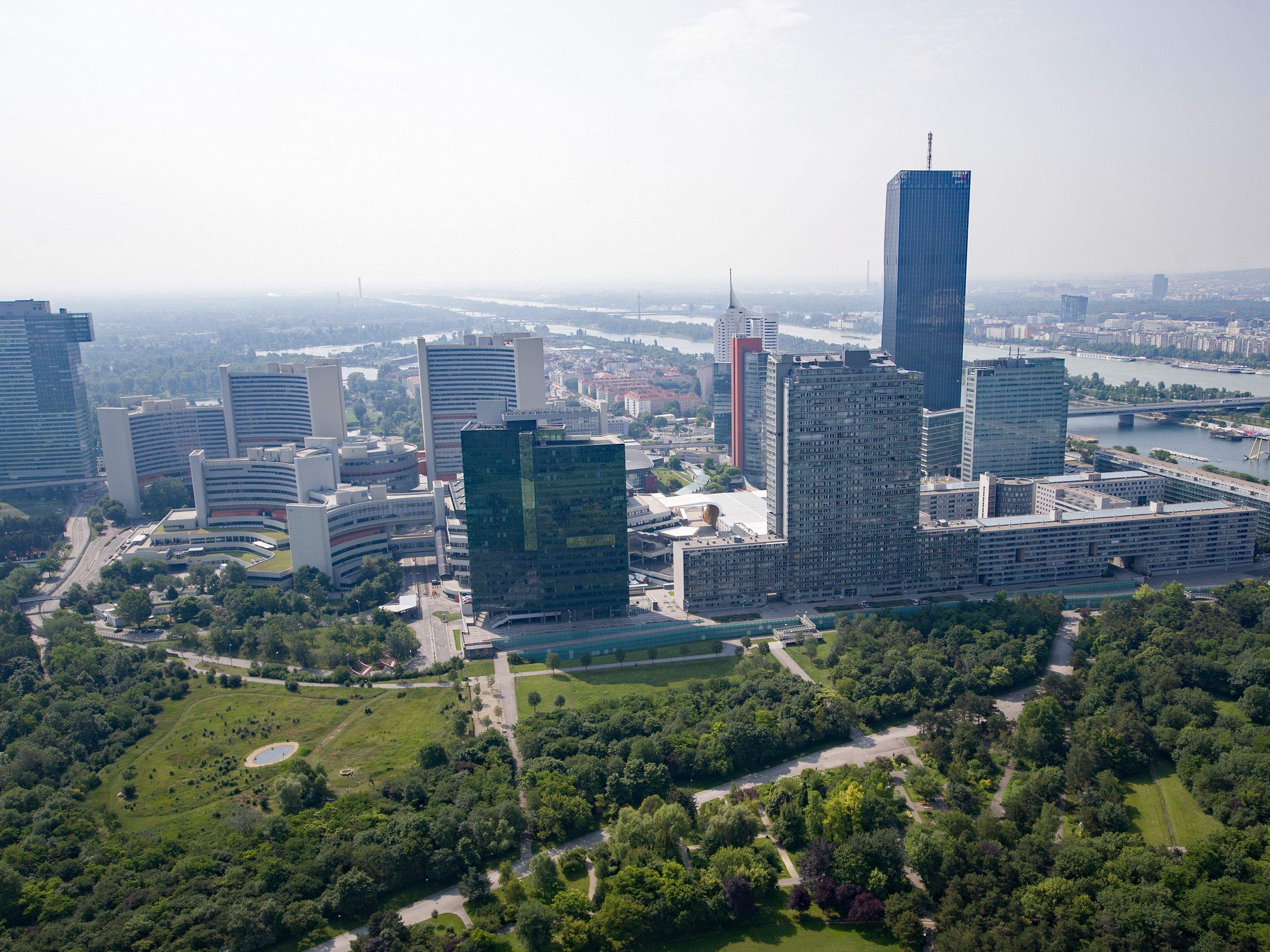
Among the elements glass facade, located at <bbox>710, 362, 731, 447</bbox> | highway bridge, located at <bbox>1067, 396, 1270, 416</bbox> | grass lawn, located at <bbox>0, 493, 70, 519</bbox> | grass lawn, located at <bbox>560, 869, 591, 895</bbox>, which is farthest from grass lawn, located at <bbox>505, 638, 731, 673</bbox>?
highway bridge, located at <bbox>1067, 396, 1270, 416</bbox>

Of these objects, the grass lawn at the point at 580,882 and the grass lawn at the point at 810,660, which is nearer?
the grass lawn at the point at 580,882

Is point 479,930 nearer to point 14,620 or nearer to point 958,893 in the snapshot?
point 958,893

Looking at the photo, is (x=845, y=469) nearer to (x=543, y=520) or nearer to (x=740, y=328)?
(x=543, y=520)

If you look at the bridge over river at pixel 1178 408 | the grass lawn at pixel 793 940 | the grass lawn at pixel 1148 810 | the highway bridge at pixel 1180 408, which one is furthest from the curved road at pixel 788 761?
the highway bridge at pixel 1180 408

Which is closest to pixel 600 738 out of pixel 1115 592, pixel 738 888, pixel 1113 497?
pixel 738 888

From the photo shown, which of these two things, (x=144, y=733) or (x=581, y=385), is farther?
(x=581, y=385)

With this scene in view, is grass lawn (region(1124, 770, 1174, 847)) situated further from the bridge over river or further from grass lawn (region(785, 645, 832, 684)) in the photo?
the bridge over river

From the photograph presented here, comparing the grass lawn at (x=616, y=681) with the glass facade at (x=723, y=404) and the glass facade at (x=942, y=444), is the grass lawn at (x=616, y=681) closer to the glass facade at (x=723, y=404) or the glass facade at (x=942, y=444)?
the glass facade at (x=942, y=444)
